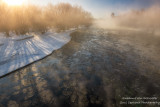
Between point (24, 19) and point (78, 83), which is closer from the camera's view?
point (78, 83)

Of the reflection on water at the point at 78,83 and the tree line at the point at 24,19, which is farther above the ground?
the tree line at the point at 24,19

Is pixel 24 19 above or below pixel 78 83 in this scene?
above

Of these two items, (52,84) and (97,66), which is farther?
(97,66)

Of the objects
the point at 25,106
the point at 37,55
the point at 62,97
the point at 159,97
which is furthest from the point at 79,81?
the point at 37,55

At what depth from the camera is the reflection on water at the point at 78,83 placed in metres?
5.02

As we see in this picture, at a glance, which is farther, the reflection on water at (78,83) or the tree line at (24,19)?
the tree line at (24,19)

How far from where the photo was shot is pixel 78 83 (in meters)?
6.32

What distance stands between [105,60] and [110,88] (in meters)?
4.40

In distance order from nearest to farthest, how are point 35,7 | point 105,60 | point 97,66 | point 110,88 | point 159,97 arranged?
point 159,97 < point 110,88 < point 97,66 < point 105,60 < point 35,7

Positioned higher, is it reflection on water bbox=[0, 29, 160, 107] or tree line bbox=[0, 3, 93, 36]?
tree line bbox=[0, 3, 93, 36]

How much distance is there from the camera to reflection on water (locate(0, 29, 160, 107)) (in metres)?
5.02

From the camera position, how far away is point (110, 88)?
5.84 meters

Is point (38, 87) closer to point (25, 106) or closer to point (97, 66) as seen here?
point (25, 106)

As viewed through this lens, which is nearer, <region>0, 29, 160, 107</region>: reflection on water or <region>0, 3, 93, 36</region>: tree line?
<region>0, 29, 160, 107</region>: reflection on water
